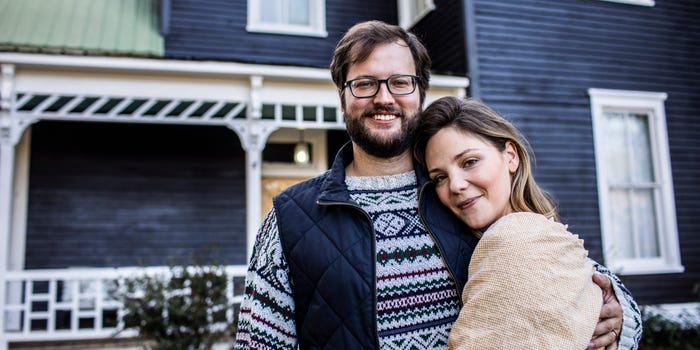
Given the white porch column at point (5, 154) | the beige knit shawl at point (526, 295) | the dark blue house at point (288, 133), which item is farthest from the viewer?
the dark blue house at point (288, 133)

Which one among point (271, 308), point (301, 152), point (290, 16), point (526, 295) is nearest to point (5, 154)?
point (301, 152)

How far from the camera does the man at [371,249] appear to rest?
5.28 ft

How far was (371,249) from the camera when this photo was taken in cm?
165

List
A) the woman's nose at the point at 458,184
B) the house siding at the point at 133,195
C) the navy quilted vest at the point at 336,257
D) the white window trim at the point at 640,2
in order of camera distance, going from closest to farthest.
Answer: the navy quilted vest at the point at 336,257 → the woman's nose at the point at 458,184 → the house siding at the point at 133,195 → the white window trim at the point at 640,2

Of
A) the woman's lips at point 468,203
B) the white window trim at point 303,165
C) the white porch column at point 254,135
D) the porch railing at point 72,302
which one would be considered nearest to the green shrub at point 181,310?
the porch railing at point 72,302

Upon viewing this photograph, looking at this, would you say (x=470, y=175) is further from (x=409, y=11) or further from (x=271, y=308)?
(x=409, y=11)

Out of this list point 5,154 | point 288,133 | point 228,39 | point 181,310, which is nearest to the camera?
point 181,310

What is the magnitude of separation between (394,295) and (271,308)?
14.8 inches

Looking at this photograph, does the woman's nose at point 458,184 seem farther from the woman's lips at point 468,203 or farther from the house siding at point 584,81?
the house siding at point 584,81

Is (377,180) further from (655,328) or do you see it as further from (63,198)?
(63,198)

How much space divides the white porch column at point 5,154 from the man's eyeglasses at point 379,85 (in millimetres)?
5598

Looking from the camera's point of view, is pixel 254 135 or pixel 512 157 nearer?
pixel 512 157

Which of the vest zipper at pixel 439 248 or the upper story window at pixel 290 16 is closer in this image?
the vest zipper at pixel 439 248

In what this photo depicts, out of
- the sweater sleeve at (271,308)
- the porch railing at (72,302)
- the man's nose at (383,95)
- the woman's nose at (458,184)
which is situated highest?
the man's nose at (383,95)
